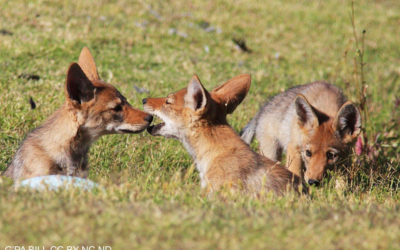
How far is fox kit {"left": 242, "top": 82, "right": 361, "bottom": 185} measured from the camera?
6332mm

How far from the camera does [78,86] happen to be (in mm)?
5406

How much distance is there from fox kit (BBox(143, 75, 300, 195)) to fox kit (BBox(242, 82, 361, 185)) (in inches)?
34.1

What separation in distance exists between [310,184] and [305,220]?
2.28 metres

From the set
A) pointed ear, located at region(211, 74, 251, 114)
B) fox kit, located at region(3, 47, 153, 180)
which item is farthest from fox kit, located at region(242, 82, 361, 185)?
fox kit, located at region(3, 47, 153, 180)

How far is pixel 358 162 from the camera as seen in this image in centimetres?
700

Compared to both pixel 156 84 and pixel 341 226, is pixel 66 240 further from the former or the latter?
pixel 156 84

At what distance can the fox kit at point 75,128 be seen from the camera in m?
5.29

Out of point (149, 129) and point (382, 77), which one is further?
point (382, 77)

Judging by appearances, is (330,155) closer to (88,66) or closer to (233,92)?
(233,92)

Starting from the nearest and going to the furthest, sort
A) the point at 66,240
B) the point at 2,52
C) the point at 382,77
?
the point at 66,240
the point at 2,52
the point at 382,77

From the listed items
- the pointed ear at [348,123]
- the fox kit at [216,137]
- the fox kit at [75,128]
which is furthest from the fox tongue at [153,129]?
the pointed ear at [348,123]

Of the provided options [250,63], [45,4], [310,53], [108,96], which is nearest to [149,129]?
[108,96]

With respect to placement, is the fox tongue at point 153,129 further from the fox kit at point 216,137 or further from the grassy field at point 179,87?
the grassy field at point 179,87

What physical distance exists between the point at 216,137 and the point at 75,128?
136 centimetres
